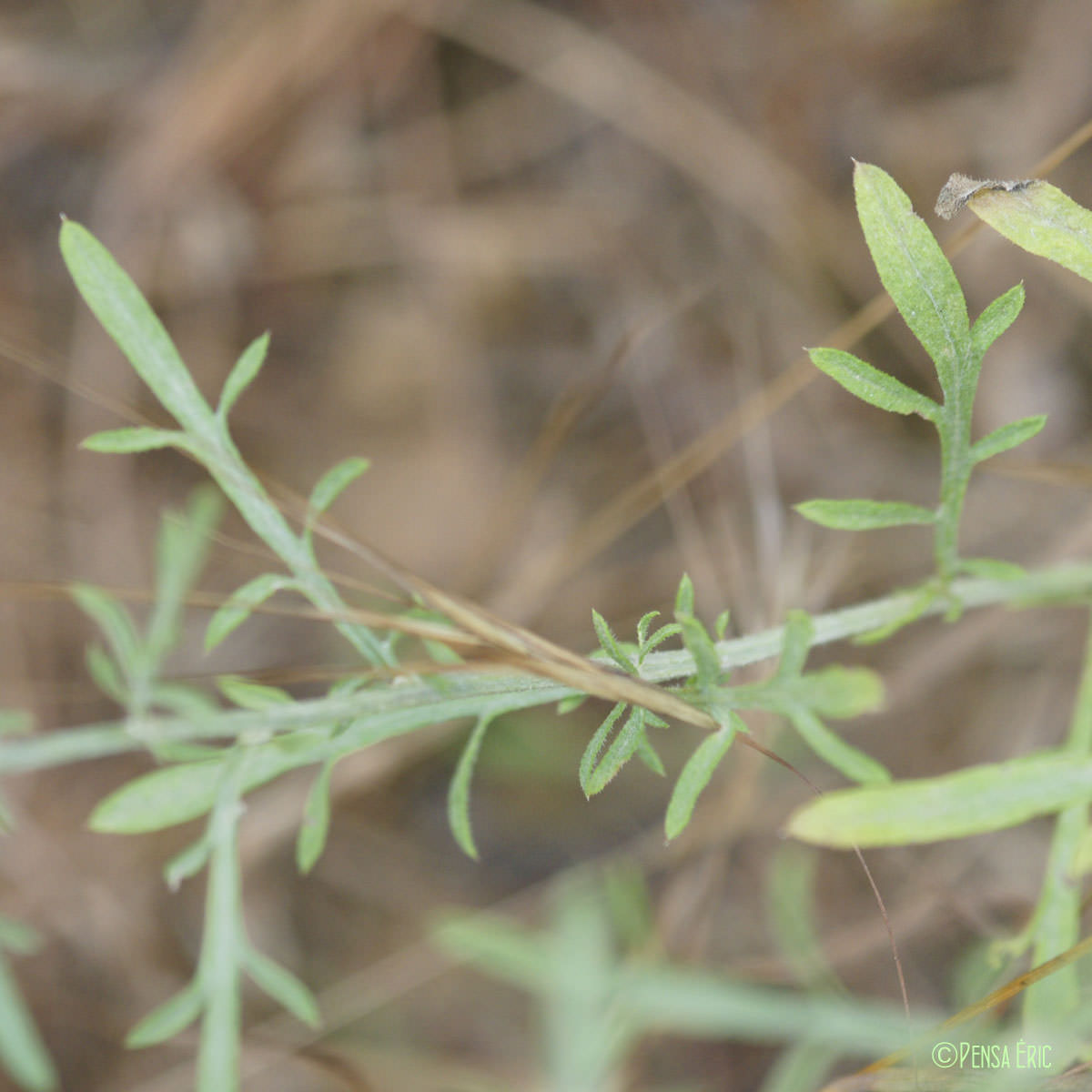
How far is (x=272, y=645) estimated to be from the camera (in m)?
2.50

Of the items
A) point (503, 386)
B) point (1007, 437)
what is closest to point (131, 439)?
point (1007, 437)

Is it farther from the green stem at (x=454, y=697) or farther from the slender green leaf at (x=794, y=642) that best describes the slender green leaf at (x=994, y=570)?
the slender green leaf at (x=794, y=642)

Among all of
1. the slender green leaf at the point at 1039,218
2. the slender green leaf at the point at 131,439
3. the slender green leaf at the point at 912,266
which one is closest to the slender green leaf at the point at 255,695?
the slender green leaf at the point at 131,439

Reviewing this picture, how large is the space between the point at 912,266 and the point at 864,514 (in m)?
0.27

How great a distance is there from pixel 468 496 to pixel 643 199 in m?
0.82

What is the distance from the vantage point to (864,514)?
3.52 feet

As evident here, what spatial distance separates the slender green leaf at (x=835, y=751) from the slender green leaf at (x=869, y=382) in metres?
0.31

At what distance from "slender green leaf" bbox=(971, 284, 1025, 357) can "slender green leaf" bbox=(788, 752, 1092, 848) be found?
390 millimetres

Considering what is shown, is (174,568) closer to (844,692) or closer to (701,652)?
(701,652)

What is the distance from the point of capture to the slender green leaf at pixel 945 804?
88 cm

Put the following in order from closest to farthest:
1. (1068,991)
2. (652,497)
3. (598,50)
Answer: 1. (1068,991)
2. (652,497)
3. (598,50)

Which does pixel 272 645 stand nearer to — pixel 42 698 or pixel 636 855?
pixel 42 698

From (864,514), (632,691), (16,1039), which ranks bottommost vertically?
(16,1039)

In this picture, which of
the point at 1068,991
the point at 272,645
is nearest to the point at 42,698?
the point at 272,645
